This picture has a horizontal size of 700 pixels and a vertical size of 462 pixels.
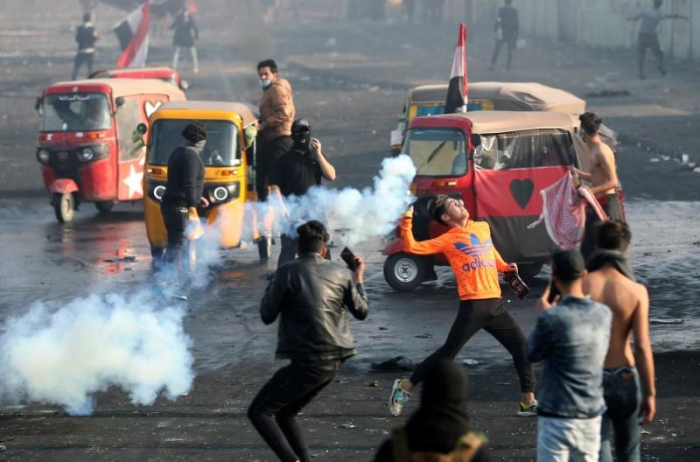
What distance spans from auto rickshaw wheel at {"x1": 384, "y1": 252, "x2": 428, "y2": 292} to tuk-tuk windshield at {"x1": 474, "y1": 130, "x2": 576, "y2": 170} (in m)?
1.24

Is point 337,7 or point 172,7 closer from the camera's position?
point 172,7

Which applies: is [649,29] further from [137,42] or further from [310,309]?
[310,309]

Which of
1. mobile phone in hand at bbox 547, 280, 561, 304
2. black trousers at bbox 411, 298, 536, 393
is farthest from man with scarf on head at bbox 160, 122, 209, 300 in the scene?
mobile phone in hand at bbox 547, 280, 561, 304

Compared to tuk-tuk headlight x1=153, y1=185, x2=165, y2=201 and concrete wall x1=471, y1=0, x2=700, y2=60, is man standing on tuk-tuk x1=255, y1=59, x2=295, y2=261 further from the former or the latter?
concrete wall x1=471, y1=0, x2=700, y2=60

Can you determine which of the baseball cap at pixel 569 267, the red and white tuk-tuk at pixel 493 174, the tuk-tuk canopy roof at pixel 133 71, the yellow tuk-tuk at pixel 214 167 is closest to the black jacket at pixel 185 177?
the yellow tuk-tuk at pixel 214 167

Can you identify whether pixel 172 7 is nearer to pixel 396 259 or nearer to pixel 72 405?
pixel 396 259

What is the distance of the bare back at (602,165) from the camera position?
1280cm

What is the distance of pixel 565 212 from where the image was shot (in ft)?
44.9

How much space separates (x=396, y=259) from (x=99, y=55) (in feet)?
133

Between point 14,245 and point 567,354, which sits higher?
point 567,354

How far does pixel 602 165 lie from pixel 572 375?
21.2 ft

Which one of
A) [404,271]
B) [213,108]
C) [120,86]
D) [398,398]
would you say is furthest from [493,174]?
[120,86]

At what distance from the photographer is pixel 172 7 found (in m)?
59.8

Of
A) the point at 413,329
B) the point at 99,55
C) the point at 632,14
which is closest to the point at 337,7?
the point at 99,55
